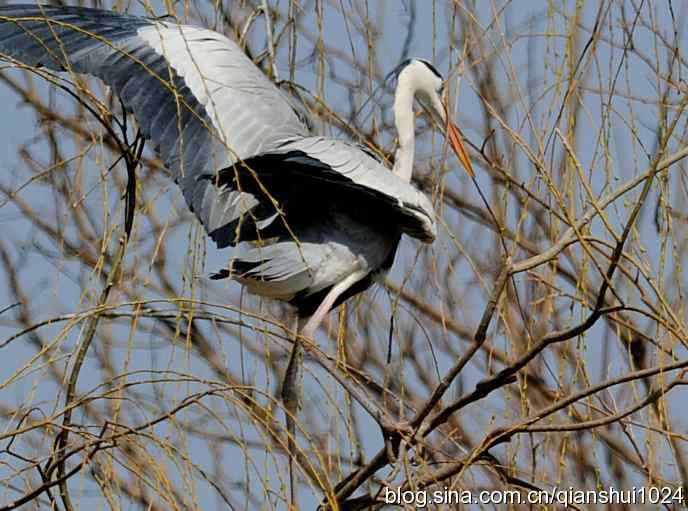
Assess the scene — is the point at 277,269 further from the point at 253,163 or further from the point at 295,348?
the point at 253,163

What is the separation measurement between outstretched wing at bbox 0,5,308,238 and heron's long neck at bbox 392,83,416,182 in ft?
0.64

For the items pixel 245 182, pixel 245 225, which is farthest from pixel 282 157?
pixel 245 225

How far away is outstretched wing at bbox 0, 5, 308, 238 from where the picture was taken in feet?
7.75

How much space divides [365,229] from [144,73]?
19.6 inches

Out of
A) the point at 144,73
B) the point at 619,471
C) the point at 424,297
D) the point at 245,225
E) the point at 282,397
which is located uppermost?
the point at 144,73

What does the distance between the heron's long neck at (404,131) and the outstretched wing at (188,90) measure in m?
0.20

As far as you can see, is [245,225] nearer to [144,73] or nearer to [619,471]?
[144,73]

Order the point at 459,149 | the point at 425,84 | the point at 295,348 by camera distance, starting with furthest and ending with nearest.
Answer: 1. the point at 425,84
2. the point at 459,149
3. the point at 295,348

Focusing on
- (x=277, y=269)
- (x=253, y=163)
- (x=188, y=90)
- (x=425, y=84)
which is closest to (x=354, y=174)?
(x=253, y=163)

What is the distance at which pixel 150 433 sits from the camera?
4.57ft

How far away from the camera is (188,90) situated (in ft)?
8.11

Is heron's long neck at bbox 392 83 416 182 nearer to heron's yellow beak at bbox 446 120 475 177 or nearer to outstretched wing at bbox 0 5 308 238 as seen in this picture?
heron's yellow beak at bbox 446 120 475 177

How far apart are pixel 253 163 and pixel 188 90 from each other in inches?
12.0

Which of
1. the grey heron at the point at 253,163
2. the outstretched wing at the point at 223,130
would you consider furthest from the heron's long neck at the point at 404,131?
the outstretched wing at the point at 223,130
